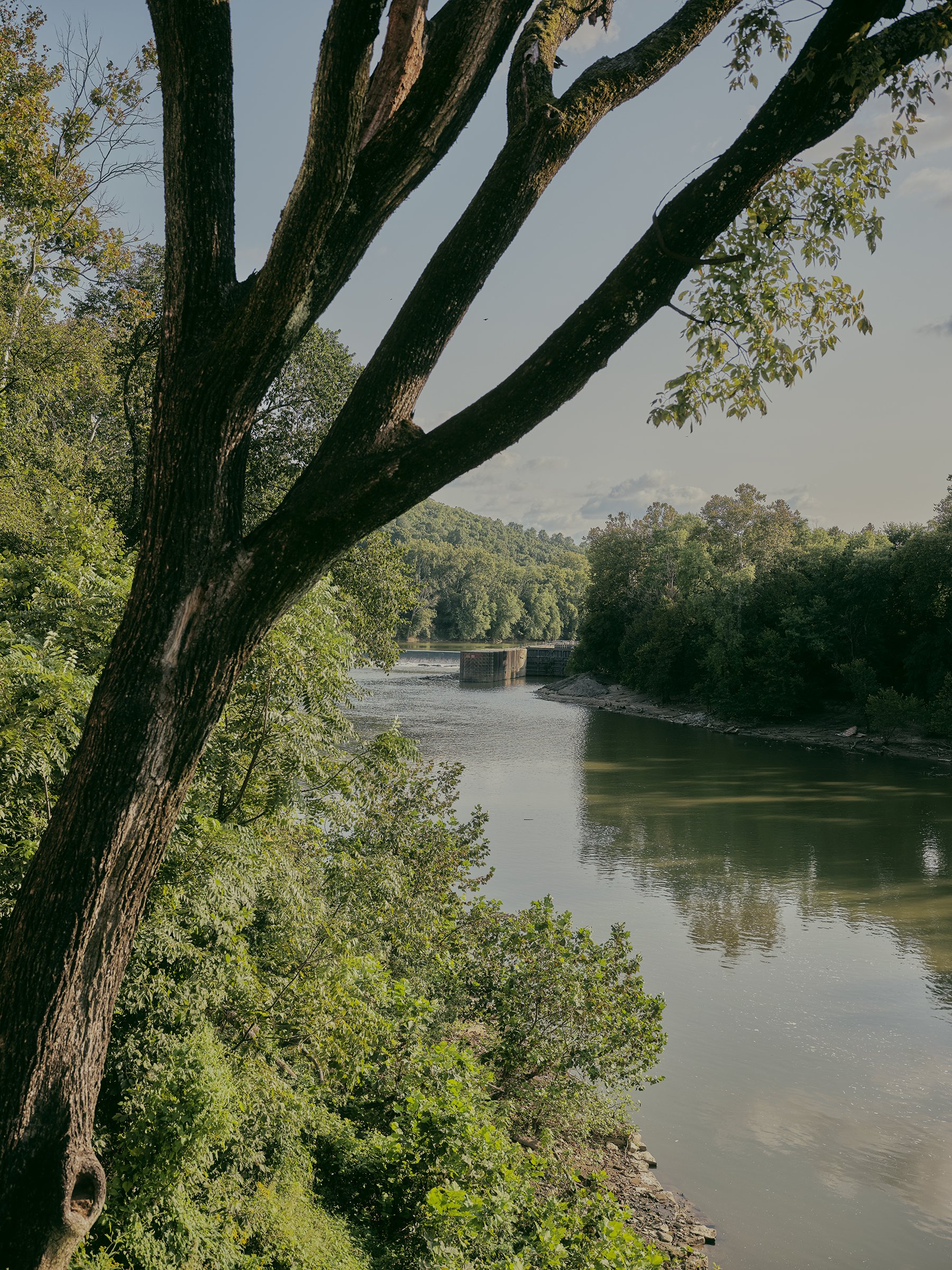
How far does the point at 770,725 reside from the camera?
3775 centimetres

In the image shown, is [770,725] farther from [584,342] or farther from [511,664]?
[584,342]

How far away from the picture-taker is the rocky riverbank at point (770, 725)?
30469mm

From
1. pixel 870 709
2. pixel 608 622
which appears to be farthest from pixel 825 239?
pixel 608 622

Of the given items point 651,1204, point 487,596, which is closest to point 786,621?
point 651,1204

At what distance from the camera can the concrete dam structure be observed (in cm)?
6197

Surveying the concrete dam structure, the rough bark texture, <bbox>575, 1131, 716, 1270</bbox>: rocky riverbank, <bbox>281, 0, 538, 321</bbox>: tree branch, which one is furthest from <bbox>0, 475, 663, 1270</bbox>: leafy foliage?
the concrete dam structure

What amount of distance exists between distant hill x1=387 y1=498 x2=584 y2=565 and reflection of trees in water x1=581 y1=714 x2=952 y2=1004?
94.4 metres

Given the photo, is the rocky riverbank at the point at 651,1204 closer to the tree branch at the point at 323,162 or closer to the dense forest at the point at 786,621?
the tree branch at the point at 323,162

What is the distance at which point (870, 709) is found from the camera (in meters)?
32.0

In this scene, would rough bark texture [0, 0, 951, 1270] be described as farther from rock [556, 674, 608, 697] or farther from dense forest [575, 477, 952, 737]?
rock [556, 674, 608, 697]

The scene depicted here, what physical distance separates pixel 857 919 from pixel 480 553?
9409 centimetres

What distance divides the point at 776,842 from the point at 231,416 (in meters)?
19.1

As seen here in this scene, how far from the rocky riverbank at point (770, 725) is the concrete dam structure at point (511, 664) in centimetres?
779

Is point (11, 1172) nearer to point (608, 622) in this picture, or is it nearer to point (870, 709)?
A: point (870, 709)
